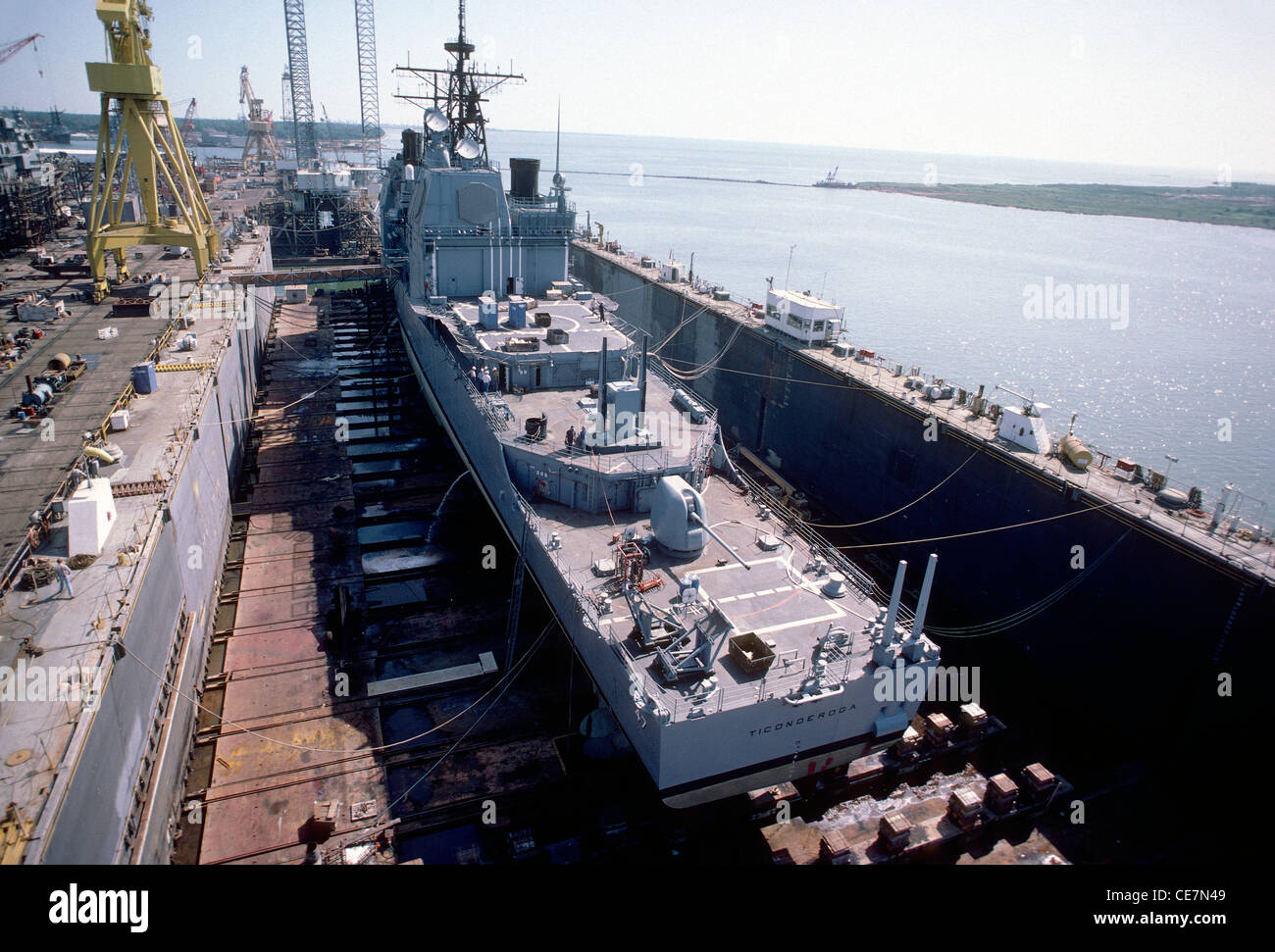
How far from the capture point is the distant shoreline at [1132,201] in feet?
417

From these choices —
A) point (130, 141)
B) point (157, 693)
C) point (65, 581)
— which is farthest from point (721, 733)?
point (130, 141)

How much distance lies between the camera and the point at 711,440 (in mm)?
20125

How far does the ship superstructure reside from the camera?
42.9ft

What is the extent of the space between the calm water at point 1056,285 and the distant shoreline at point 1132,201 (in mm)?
6926

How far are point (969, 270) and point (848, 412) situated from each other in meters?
54.7

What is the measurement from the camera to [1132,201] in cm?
14638

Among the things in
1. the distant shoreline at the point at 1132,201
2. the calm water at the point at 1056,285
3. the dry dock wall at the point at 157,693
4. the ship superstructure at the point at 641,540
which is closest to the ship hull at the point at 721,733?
the ship superstructure at the point at 641,540

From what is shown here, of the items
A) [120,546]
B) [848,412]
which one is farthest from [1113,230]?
[120,546]

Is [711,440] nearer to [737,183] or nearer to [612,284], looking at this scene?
[612,284]

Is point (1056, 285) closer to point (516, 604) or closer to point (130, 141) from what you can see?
point (516, 604)

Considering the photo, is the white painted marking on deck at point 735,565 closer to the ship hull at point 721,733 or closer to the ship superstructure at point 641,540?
the ship superstructure at point 641,540

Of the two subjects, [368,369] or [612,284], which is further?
[612,284]

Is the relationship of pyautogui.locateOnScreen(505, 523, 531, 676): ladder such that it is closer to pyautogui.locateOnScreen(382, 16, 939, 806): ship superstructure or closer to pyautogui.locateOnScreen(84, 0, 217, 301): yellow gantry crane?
pyautogui.locateOnScreen(382, 16, 939, 806): ship superstructure

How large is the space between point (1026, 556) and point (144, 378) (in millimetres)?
26693
